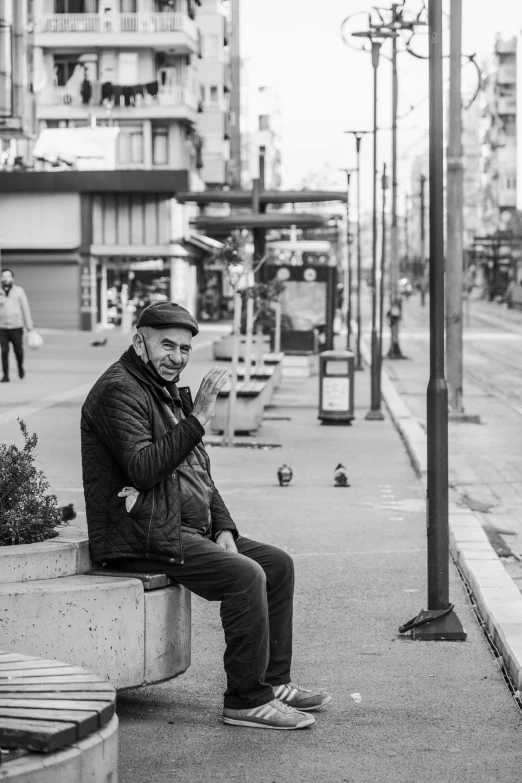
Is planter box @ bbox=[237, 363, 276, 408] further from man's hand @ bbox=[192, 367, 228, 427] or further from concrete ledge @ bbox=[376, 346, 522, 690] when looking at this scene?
man's hand @ bbox=[192, 367, 228, 427]

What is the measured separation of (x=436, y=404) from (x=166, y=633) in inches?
95.9

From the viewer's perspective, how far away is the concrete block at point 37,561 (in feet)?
17.6

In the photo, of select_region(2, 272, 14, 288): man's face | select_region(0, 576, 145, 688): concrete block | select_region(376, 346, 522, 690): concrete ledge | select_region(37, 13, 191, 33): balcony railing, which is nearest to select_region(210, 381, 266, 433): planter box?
select_region(376, 346, 522, 690): concrete ledge

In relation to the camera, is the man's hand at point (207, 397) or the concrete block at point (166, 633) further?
the man's hand at point (207, 397)

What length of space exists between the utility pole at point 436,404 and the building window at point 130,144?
183ft

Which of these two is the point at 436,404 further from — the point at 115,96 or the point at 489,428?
the point at 115,96

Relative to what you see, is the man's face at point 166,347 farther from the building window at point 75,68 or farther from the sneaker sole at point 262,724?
the building window at point 75,68

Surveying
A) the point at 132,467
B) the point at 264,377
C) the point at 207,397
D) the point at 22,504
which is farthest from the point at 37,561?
the point at 264,377

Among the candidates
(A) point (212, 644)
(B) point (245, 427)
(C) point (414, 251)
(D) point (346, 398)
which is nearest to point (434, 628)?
(A) point (212, 644)

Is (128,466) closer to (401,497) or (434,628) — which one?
(434,628)

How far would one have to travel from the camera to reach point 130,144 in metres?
62.7

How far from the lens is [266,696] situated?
5578 mm

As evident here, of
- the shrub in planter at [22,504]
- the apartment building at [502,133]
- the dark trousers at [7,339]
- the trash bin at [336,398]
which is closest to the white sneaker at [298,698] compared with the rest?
the shrub in planter at [22,504]

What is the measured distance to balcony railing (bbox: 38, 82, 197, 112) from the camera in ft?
204
